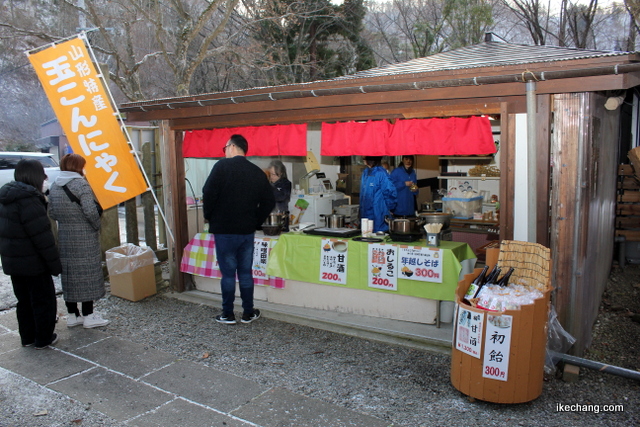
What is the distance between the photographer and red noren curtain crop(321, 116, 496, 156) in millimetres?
4812

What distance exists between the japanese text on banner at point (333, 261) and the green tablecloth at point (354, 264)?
57 millimetres

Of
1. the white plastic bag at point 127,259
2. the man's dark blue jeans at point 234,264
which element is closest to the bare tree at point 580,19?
the man's dark blue jeans at point 234,264

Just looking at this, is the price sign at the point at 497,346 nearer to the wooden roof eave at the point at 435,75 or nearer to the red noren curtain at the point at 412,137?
the red noren curtain at the point at 412,137

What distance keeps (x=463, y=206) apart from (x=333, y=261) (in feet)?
12.3

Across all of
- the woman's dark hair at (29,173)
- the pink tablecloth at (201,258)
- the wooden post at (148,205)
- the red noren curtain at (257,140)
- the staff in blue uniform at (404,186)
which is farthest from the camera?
the staff in blue uniform at (404,186)

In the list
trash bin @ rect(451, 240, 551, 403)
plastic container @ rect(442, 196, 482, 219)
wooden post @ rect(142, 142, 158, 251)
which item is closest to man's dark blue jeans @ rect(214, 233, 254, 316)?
trash bin @ rect(451, 240, 551, 403)

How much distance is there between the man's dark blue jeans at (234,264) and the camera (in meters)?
5.56

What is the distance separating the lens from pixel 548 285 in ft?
12.6

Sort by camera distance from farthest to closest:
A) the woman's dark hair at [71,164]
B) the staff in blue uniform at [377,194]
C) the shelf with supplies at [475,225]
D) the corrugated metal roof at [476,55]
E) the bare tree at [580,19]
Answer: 1. the bare tree at [580,19]
2. the shelf with supplies at [475,225]
3. the staff in blue uniform at [377,194]
4. the corrugated metal roof at [476,55]
5. the woman's dark hair at [71,164]

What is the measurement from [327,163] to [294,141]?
15.5ft

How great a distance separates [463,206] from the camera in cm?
862

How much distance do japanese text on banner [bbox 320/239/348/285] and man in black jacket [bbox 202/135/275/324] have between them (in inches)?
34.5

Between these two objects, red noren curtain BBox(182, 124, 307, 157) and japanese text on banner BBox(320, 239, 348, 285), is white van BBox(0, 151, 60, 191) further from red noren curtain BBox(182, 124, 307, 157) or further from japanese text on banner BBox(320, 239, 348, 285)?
japanese text on banner BBox(320, 239, 348, 285)

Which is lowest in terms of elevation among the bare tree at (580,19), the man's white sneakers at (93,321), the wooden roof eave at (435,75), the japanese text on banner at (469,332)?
the man's white sneakers at (93,321)
